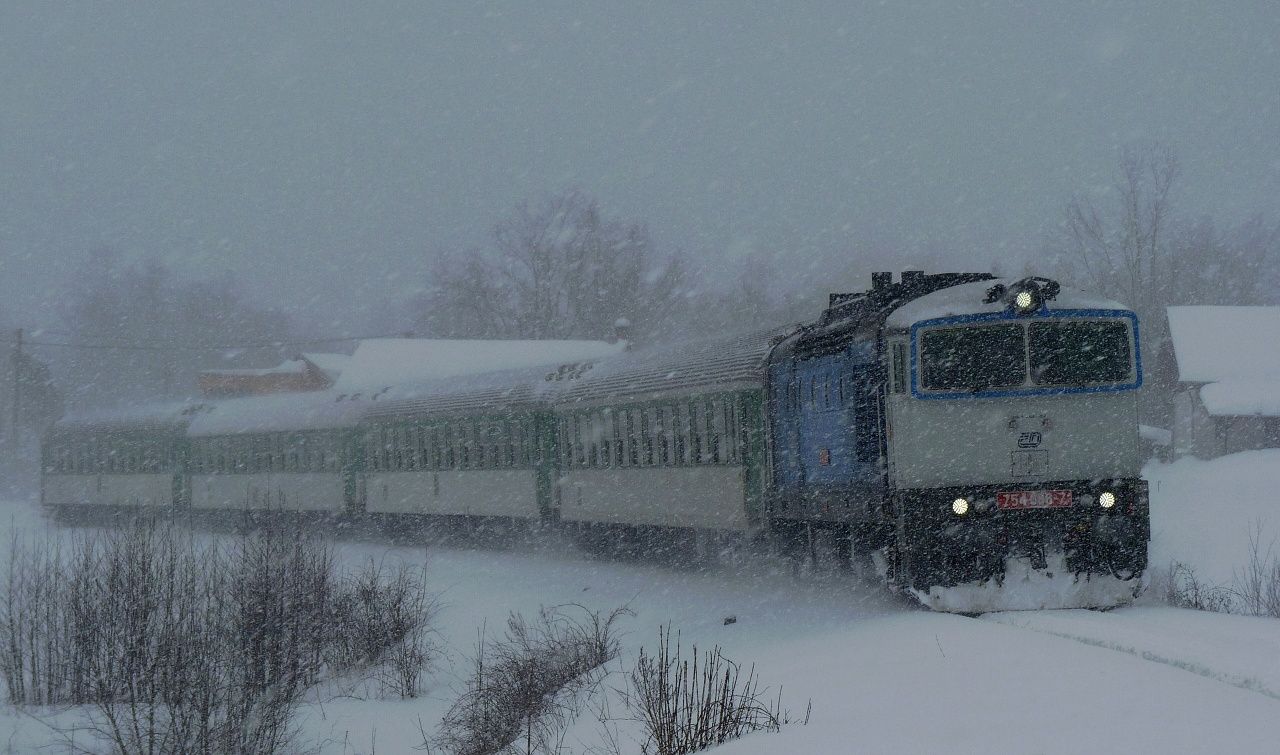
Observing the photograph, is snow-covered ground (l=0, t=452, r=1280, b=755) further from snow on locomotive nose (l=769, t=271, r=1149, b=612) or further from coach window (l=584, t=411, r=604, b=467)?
coach window (l=584, t=411, r=604, b=467)

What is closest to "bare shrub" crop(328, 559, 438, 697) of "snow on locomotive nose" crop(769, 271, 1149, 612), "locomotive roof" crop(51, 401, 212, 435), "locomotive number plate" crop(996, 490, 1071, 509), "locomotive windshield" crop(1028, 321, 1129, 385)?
"snow on locomotive nose" crop(769, 271, 1149, 612)

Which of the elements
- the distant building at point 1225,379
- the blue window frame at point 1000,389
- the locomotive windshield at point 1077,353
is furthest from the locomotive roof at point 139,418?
the locomotive windshield at point 1077,353

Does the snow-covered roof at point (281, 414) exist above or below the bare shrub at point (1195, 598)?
above

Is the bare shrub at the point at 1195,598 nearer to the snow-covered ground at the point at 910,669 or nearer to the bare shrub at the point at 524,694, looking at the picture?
the snow-covered ground at the point at 910,669

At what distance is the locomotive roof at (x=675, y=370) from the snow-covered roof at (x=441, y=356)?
2523cm

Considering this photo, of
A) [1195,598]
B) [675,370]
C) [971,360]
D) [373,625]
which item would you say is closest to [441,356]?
[675,370]

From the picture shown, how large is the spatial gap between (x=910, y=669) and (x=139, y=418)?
34553mm

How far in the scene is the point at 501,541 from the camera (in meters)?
26.1

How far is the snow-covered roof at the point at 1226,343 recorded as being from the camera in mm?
40594

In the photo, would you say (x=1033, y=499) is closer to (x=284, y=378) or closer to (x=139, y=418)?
(x=139, y=418)

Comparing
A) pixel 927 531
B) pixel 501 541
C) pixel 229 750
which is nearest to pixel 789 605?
pixel 927 531

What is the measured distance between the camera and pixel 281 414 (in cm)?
3275

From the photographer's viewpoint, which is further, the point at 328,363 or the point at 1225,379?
the point at 328,363

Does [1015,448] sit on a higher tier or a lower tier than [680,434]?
lower
